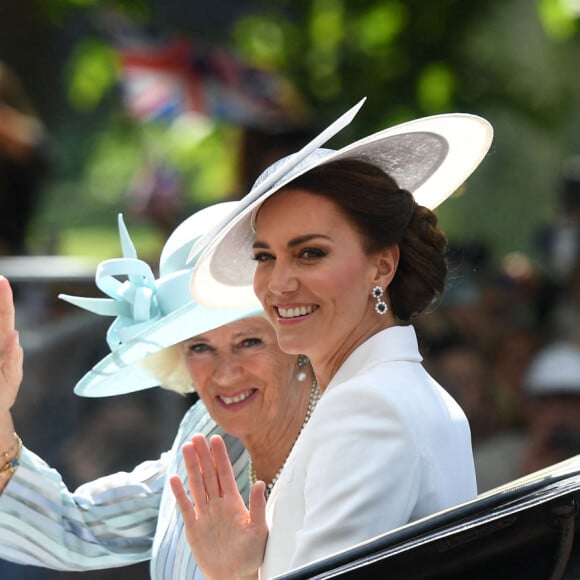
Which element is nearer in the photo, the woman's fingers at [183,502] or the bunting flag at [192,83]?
the woman's fingers at [183,502]

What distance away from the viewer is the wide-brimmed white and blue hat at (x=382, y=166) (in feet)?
6.84

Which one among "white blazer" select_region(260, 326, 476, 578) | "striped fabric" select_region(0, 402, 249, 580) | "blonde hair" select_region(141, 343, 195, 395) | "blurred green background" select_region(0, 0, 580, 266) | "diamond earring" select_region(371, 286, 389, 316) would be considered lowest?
"white blazer" select_region(260, 326, 476, 578)

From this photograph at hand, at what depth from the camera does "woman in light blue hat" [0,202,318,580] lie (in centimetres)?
266

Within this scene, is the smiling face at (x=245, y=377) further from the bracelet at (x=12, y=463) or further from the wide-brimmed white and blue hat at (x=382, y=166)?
the bracelet at (x=12, y=463)

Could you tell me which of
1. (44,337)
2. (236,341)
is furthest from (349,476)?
(44,337)

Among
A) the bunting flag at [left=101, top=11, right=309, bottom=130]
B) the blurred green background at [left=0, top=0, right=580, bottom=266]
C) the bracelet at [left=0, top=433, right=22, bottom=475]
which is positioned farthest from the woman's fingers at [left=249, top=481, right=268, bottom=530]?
the bunting flag at [left=101, top=11, right=309, bottom=130]

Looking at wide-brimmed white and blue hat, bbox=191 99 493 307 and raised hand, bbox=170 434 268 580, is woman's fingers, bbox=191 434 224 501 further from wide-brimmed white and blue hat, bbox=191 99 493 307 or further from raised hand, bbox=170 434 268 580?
wide-brimmed white and blue hat, bbox=191 99 493 307

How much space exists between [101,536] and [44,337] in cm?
194

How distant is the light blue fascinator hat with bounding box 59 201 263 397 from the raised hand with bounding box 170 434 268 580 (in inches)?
22.9

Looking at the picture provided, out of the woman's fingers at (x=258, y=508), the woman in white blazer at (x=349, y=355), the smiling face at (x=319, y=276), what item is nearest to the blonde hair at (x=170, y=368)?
the woman in white blazer at (x=349, y=355)

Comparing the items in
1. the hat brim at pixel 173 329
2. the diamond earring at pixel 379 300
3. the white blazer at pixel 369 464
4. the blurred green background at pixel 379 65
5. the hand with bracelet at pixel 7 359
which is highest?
the blurred green background at pixel 379 65

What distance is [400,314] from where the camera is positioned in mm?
2201

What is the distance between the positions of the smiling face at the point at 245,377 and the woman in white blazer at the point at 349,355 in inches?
18.2

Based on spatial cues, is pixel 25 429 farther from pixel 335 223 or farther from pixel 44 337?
pixel 335 223
